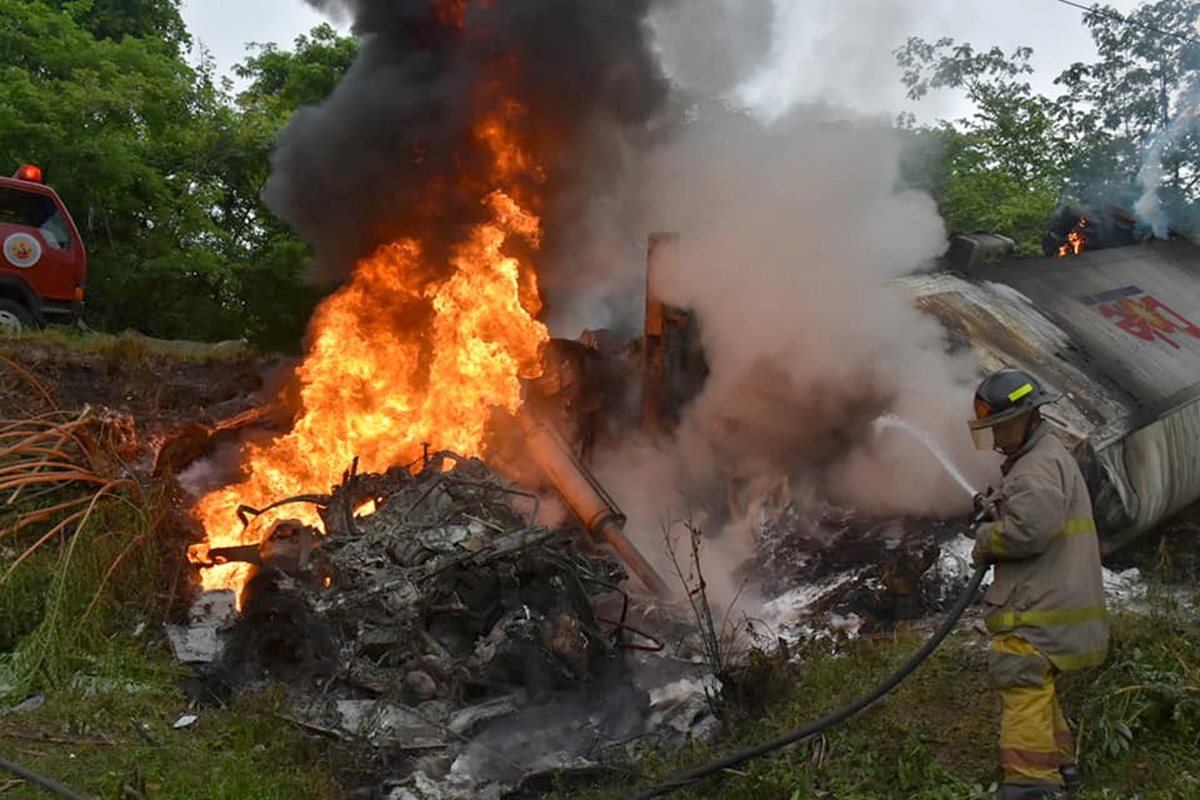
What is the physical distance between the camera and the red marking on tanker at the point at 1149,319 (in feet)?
30.7

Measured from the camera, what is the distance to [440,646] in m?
6.08

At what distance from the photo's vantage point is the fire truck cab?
39.9 ft

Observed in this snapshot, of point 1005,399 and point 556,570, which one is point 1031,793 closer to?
point 1005,399

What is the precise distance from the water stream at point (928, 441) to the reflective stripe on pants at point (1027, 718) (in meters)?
3.29

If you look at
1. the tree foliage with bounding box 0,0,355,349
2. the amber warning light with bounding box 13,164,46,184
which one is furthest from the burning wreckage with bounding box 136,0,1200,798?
the tree foliage with bounding box 0,0,355,349

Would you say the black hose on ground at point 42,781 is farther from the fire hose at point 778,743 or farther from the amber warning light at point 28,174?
the amber warning light at point 28,174

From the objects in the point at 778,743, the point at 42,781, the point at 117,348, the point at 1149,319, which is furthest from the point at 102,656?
the point at 1149,319

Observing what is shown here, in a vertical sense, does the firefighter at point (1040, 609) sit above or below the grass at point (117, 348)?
below

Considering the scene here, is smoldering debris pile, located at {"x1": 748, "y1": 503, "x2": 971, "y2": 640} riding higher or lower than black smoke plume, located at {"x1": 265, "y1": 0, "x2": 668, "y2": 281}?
lower

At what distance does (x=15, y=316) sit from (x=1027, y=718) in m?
12.6

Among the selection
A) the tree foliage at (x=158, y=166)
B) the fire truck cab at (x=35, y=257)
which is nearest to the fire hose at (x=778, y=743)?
the fire truck cab at (x=35, y=257)

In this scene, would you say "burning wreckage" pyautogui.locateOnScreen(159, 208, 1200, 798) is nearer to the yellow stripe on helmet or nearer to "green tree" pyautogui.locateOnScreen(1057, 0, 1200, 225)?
the yellow stripe on helmet

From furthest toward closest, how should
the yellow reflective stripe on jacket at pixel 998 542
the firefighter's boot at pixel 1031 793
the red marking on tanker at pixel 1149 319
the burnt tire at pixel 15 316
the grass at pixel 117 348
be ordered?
the burnt tire at pixel 15 316 → the grass at pixel 117 348 → the red marking on tanker at pixel 1149 319 → the yellow reflective stripe on jacket at pixel 998 542 → the firefighter's boot at pixel 1031 793

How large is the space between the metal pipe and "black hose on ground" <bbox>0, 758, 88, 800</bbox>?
4.19 metres
